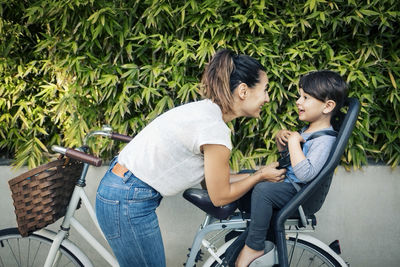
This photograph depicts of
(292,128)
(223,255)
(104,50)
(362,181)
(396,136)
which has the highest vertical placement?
(104,50)

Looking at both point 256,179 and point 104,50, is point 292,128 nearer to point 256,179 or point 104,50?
point 256,179

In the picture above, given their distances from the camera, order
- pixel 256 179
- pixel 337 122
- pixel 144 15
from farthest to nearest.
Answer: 1. pixel 144 15
2. pixel 337 122
3. pixel 256 179

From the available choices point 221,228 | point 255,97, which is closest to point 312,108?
point 255,97

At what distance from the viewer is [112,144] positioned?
287 centimetres

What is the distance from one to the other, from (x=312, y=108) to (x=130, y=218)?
1.15m

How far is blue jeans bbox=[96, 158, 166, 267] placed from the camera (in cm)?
167

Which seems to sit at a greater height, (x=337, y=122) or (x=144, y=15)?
(x=144, y=15)

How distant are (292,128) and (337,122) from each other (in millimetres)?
882

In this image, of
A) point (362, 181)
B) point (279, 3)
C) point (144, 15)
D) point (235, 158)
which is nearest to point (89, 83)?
point (144, 15)

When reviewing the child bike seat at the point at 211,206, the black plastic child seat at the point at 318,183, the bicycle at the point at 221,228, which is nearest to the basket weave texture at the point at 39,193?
the bicycle at the point at 221,228

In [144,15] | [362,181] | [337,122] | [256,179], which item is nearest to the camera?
[256,179]

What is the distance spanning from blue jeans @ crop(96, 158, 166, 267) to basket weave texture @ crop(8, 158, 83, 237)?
339mm

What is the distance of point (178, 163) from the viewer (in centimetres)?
162

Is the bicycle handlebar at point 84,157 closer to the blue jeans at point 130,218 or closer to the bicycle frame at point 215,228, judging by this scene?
the blue jeans at point 130,218
